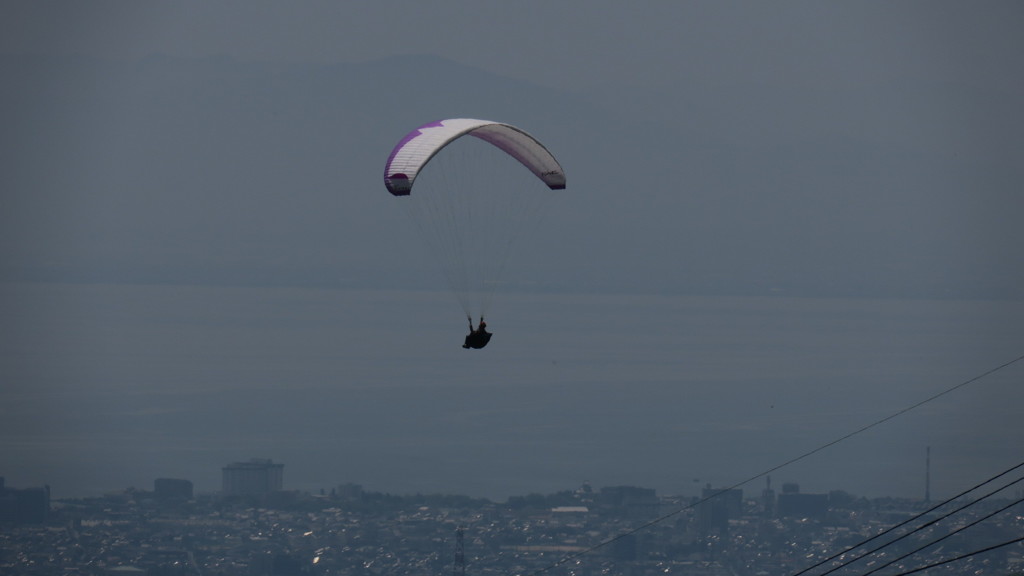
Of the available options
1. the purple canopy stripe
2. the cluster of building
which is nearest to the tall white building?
the cluster of building

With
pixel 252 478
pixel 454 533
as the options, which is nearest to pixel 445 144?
pixel 454 533

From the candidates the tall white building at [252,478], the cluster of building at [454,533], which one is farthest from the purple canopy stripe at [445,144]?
the tall white building at [252,478]

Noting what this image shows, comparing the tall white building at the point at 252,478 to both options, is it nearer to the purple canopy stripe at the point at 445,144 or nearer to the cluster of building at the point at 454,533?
the cluster of building at the point at 454,533

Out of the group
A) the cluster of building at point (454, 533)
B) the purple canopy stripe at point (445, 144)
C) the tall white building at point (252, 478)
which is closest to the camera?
the purple canopy stripe at point (445, 144)

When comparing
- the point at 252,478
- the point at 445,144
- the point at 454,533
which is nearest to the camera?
the point at 445,144

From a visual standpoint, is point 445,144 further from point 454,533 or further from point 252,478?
point 252,478
